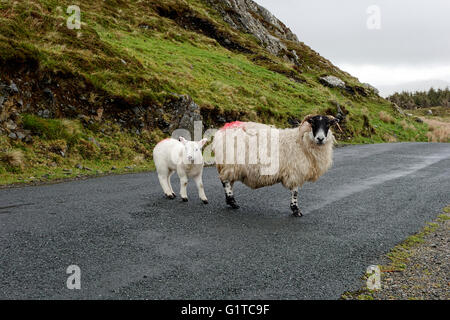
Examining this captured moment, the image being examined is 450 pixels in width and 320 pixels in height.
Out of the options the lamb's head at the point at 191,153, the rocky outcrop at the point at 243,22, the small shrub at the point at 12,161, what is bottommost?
the small shrub at the point at 12,161

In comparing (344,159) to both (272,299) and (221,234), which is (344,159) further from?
(272,299)

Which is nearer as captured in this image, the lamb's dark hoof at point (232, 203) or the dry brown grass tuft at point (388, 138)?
the lamb's dark hoof at point (232, 203)

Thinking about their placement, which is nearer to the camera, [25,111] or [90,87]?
[25,111]

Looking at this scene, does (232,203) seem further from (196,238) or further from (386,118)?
(386,118)

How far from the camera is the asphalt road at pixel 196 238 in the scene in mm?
3764

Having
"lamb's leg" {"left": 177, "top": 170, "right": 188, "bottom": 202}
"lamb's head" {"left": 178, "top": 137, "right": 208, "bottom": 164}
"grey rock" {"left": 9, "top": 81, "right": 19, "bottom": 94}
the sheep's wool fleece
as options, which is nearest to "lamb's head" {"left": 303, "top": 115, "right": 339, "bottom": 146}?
the sheep's wool fleece

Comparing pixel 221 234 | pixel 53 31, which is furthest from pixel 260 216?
pixel 53 31

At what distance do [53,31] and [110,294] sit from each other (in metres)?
15.6

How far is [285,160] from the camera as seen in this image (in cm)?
682

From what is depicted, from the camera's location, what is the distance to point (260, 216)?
6.57m

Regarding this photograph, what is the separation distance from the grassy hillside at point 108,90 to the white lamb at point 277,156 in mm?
5511

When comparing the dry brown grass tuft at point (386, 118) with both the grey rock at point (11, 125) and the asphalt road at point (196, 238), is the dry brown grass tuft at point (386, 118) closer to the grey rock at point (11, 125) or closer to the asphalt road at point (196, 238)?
the asphalt road at point (196, 238)

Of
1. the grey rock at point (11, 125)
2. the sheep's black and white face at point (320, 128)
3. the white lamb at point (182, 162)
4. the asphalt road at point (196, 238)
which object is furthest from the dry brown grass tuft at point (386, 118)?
the grey rock at point (11, 125)

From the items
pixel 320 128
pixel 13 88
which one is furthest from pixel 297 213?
pixel 13 88
